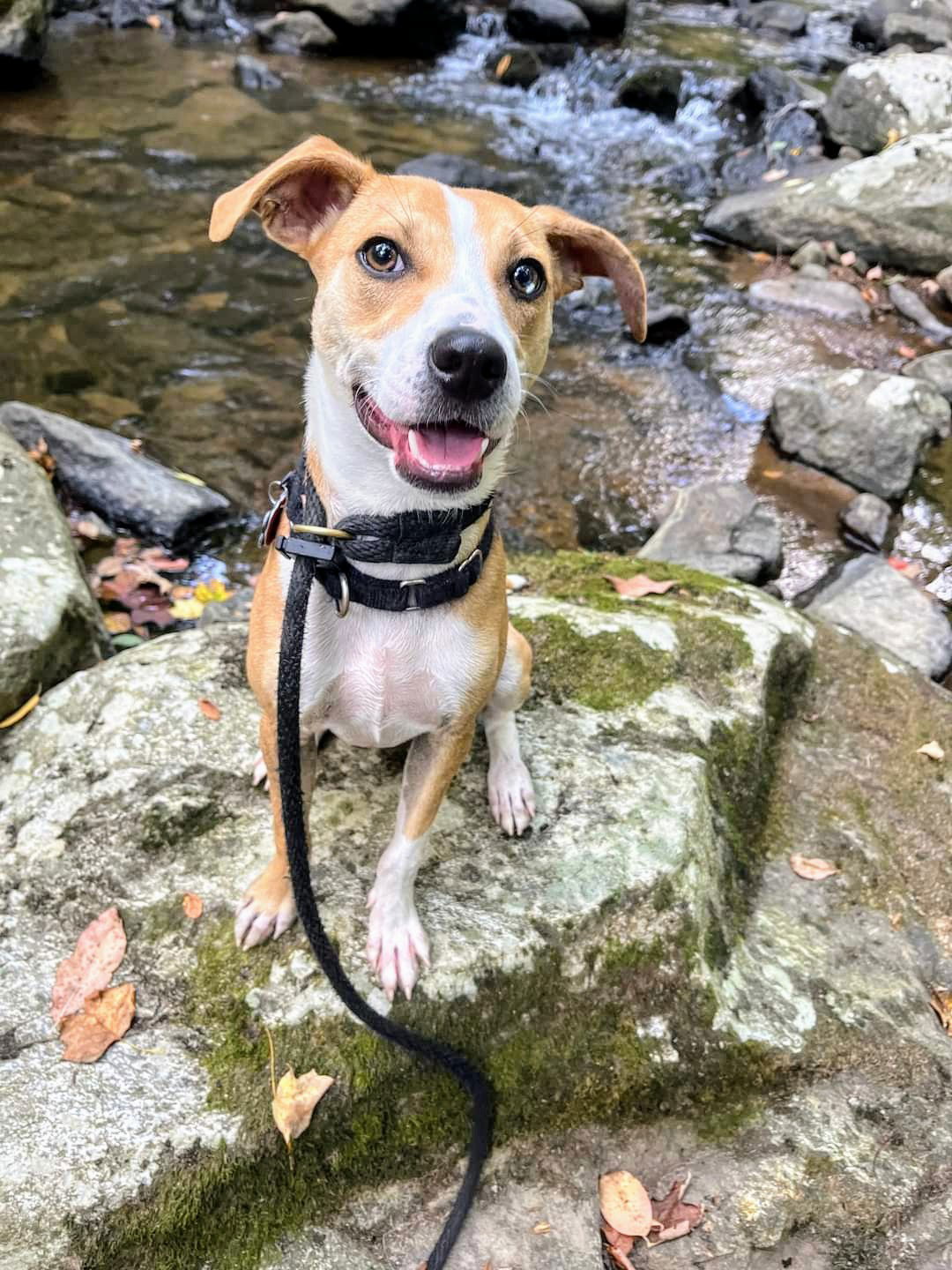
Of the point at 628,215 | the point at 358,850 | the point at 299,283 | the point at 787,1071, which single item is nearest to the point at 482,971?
the point at 358,850

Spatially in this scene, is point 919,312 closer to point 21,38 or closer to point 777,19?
point 21,38

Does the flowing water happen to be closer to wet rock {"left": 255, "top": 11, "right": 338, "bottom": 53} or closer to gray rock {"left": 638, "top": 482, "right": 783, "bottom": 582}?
gray rock {"left": 638, "top": 482, "right": 783, "bottom": 582}

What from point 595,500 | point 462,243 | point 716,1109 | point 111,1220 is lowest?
point 595,500

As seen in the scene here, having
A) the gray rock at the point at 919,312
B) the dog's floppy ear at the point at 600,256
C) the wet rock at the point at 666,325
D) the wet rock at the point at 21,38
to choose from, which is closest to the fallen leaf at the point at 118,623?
the dog's floppy ear at the point at 600,256

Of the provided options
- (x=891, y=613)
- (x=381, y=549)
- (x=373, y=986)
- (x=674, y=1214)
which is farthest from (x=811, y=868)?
(x=891, y=613)

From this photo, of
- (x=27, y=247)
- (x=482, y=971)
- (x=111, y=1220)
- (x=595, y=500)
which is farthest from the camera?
(x=27, y=247)

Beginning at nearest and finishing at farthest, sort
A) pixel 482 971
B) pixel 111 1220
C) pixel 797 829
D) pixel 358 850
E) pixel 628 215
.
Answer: pixel 111 1220 → pixel 482 971 → pixel 358 850 → pixel 797 829 → pixel 628 215

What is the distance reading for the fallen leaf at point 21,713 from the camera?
3730 millimetres

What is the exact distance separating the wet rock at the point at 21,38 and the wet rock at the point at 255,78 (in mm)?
2797

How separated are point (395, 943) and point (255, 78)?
1566cm

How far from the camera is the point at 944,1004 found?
3.25 metres

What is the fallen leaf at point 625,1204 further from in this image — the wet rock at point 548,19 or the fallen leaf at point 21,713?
the wet rock at point 548,19

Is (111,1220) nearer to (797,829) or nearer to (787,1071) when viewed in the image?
(787,1071)

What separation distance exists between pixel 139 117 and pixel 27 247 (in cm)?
473
